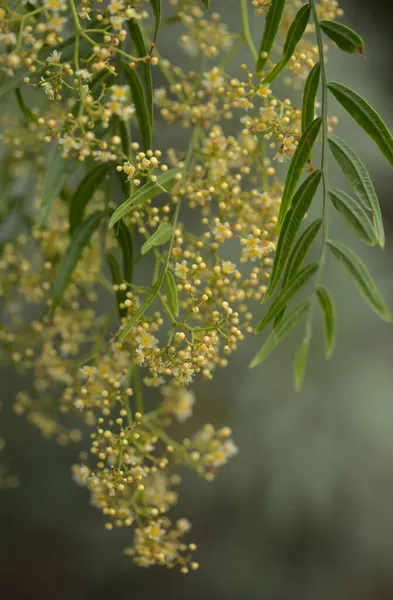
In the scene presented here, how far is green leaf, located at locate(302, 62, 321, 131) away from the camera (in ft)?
1.91

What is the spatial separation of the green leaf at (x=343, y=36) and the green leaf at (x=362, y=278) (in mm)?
156

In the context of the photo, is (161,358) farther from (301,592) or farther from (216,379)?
(301,592)

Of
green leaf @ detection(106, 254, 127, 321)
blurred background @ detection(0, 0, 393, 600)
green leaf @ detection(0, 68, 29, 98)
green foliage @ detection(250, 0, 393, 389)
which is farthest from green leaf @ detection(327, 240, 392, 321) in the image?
blurred background @ detection(0, 0, 393, 600)

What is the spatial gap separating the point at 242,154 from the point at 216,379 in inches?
52.3

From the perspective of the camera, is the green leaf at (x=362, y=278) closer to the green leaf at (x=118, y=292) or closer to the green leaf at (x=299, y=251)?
the green leaf at (x=299, y=251)

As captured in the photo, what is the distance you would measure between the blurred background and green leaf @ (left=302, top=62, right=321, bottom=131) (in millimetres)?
1289

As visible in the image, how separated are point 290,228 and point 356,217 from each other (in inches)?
2.1

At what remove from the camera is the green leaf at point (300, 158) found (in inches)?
22.5

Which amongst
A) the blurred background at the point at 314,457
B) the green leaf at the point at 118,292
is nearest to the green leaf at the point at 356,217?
the green leaf at the point at 118,292

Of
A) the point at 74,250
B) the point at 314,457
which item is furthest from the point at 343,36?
the point at 314,457

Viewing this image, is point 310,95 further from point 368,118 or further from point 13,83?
point 13,83

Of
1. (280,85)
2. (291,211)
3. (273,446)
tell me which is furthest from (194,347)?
Answer: (273,446)

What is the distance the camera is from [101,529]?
2209 millimetres

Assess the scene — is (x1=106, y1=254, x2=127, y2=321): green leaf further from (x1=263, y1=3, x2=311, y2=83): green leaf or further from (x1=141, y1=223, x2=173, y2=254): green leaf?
(x1=263, y1=3, x2=311, y2=83): green leaf
